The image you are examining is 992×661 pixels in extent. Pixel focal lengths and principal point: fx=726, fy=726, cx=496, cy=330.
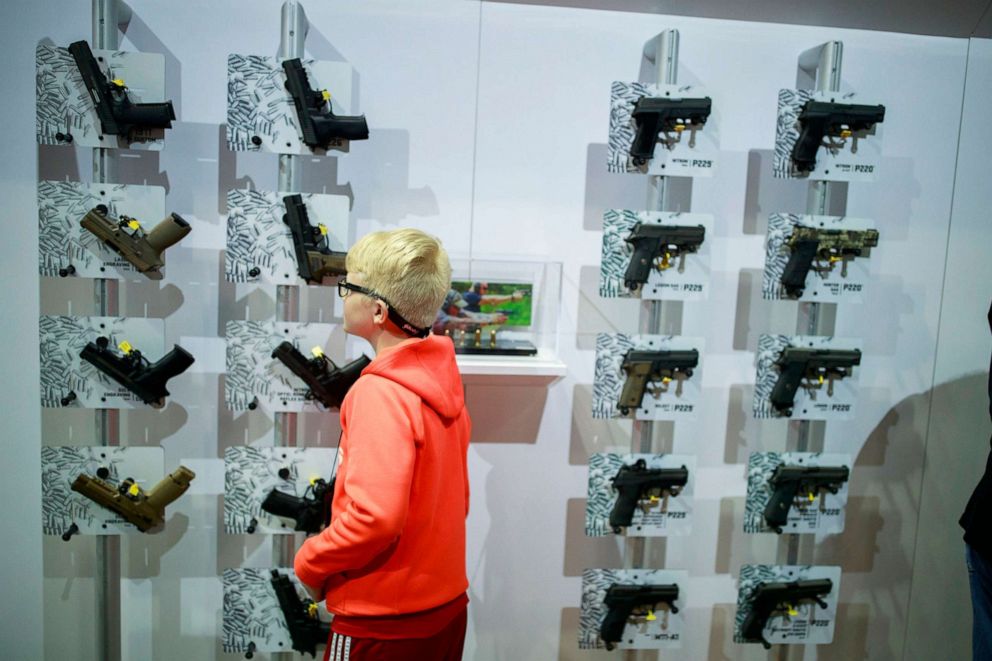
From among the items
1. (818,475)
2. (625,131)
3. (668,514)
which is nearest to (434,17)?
(625,131)

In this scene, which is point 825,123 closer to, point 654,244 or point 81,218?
point 654,244

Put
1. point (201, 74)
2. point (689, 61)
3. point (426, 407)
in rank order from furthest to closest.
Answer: point (689, 61)
point (201, 74)
point (426, 407)

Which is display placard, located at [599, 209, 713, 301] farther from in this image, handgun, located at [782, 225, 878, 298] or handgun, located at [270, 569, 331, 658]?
handgun, located at [270, 569, 331, 658]

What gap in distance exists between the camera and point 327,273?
2.38 meters

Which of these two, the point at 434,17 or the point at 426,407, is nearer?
the point at 426,407

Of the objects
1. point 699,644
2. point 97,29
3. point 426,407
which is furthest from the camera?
point 699,644

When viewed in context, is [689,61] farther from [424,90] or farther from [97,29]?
[97,29]

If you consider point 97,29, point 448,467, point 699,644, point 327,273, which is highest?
point 97,29

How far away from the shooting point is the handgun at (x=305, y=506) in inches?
95.5

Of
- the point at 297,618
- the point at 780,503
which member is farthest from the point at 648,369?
the point at 297,618

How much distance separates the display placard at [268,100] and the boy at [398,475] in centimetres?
72

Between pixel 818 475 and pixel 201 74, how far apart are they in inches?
103

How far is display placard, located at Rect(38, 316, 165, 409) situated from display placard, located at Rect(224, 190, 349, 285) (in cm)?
35

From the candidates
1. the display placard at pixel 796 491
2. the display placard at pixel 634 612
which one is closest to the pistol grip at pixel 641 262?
the display placard at pixel 796 491
